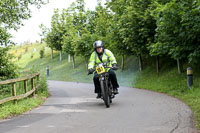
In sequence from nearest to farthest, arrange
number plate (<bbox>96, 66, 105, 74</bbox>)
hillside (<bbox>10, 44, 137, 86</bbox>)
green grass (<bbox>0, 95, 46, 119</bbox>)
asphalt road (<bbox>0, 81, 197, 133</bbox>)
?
1. asphalt road (<bbox>0, 81, 197, 133</bbox>)
2. green grass (<bbox>0, 95, 46, 119</bbox>)
3. number plate (<bbox>96, 66, 105, 74</bbox>)
4. hillside (<bbox>10, 44, 137, 86</bbox>)

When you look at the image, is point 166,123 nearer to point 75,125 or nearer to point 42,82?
Answer: point 75,125

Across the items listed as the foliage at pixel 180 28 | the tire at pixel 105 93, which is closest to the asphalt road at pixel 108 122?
the tire at pixel 105 93

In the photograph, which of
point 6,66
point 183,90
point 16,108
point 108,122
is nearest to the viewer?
point 108,122

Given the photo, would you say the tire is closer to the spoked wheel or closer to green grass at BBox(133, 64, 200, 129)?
the spoked wheel

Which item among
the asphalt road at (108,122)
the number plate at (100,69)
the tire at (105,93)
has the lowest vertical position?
the asphalt road at (108,122)

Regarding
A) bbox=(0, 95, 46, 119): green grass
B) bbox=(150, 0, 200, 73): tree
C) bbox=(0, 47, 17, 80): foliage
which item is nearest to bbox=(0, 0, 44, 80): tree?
bbox=(0, 47, 17, 80): foliage

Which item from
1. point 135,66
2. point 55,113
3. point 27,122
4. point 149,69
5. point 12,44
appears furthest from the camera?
point 135,66

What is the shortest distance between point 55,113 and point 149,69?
14686 millimetres

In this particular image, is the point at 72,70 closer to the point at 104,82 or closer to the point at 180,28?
the point at 180,28

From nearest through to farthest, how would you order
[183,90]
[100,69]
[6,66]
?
1. [100,69]
2. [183,90]
3. [6,66]

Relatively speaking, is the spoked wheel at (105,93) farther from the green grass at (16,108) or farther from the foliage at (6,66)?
the foliage at (6,66)

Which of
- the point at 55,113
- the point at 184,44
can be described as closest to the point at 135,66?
the point at 184,44

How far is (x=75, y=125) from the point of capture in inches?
221

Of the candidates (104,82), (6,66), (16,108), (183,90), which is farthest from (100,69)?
(6,66)
